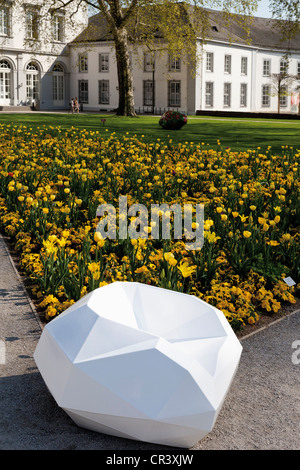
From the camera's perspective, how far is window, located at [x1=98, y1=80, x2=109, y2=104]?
48375 mm

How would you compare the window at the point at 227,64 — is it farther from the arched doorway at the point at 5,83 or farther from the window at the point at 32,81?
the arched doorway at the point at 5,83

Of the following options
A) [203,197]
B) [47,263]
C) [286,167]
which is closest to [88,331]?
[47,263]

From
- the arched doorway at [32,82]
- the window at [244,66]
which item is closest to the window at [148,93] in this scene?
the arched doorway at [32,82]

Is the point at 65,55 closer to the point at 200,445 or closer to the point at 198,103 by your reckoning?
the point at 198,103

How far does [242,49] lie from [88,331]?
48941mm

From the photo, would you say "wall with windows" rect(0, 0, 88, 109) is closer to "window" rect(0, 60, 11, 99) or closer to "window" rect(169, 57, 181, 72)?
"window" rect(0, 60, 11, 99)

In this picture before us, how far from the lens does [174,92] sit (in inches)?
1741

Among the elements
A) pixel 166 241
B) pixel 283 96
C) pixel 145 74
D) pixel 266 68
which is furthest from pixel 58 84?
pixel 166 241

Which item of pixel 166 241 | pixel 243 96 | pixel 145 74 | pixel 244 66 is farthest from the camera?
pixel 243 96

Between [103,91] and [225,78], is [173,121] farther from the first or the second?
[103,91]

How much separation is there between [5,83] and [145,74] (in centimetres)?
1102

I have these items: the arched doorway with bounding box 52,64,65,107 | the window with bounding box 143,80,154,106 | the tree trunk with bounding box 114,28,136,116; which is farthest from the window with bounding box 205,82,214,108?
the tree trunk with bounding box 114,28,136,116

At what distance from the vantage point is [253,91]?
5031cm

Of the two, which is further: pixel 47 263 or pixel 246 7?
pixel 246 7
